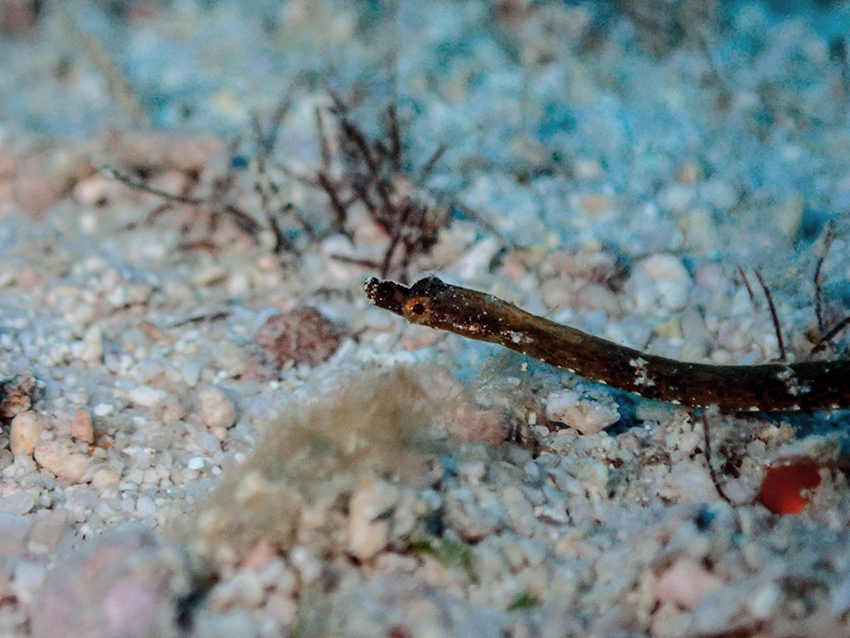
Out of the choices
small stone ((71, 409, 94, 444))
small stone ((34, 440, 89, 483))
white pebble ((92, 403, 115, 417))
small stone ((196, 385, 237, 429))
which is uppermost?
small stone ((196, 385, 237, 429))

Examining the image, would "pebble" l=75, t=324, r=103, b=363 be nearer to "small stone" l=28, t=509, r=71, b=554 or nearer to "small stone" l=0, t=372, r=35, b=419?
"small stone" l=0, t=372, r=35, b=419

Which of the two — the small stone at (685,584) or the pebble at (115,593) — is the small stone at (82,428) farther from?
the small stone at (685,584)

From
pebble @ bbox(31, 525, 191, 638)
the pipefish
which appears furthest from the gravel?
the pipefish

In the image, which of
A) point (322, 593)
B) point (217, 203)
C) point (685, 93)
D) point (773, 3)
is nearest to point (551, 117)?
point (685, 93)

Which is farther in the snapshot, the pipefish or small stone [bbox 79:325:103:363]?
small stone [bbox 79:325:103:363]

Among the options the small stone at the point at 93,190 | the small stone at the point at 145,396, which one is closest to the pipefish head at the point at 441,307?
the small stone at the point at 145,396

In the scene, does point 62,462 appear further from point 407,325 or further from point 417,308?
point 407,325
